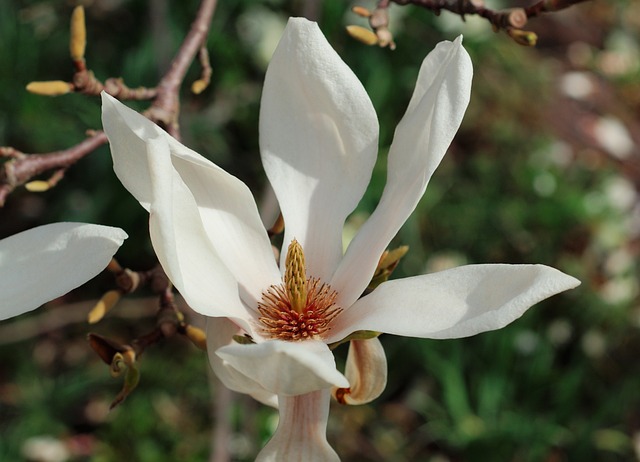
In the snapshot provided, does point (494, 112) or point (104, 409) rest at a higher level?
point (494, 112)

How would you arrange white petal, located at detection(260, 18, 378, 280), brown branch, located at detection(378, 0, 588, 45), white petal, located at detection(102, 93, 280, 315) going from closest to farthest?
white petal, located at detection(102, 93, 280, 315), white petal, located at detection(260, 18, 378, 280), brown branch, located at detection(378, 0, 588, 45)

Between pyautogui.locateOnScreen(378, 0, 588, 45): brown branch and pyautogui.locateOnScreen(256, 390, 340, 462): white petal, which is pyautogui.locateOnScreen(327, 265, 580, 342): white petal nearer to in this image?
pyautogui.locateOnScreen(256, 390, 340, 462): white petal

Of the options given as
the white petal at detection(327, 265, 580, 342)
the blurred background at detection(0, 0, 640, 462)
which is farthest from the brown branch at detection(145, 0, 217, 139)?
the blurred background at detection(0, 0, 640, 462)

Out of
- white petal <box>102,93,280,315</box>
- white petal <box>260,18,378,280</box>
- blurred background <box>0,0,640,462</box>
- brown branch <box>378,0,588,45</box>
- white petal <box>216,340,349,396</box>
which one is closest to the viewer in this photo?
white petal <box>216,340,349,396</box>

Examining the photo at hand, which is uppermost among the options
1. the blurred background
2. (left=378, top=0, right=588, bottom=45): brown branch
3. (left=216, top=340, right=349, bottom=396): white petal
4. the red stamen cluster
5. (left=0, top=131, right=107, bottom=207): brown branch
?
(left=378, top=0, right=588, bottom=45): brown branch

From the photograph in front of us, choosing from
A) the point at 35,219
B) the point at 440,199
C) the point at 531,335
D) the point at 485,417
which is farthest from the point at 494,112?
the point at 35,219

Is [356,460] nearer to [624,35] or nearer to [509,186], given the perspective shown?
[509,186]

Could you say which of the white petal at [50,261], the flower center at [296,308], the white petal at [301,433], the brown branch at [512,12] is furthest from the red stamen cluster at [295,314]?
the brown branch at [512,12]

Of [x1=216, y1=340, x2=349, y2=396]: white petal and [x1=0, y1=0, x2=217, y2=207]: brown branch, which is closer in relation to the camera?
[x1=216, y1=340, x2=349, y2=396]: white petal
